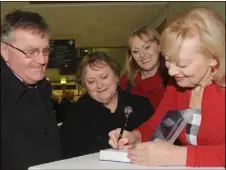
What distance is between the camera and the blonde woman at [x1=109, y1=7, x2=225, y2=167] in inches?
45.4

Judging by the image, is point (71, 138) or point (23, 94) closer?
point (23, 94)

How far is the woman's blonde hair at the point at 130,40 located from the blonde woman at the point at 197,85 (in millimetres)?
1210

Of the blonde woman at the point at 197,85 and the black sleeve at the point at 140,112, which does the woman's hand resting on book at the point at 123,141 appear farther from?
the black sleeve at the point at 140,112

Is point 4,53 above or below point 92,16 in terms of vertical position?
below

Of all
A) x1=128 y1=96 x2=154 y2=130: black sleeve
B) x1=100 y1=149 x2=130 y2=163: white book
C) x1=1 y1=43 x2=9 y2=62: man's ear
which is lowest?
x1=128 y1=96 x2=154 y2=130: black sleeve

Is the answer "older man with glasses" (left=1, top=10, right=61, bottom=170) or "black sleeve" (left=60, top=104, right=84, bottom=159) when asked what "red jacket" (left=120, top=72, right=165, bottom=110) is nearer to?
"black sleeve" (left=60, top=104, right=84, bottom=159)

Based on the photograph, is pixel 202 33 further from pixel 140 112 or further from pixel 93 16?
pixel 93 16

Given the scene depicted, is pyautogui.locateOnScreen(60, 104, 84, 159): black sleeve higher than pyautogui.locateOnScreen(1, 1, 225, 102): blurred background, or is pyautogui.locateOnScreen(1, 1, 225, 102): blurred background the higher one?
pyautogui.locateOnScreen(1, 1, 225, 102): blurred background

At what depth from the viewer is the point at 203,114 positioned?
1.27 m

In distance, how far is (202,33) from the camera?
1.18 meters

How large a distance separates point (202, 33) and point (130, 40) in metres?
1.40

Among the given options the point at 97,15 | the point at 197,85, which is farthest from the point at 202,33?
the point at 97,15

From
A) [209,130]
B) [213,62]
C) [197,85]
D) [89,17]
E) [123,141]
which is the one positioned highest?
[89,17]

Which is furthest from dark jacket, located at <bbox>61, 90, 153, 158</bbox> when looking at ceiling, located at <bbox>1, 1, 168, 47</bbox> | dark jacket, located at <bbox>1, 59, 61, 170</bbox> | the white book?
ceiling, located at <bbox>1, 1, 168, 47</bbox>
